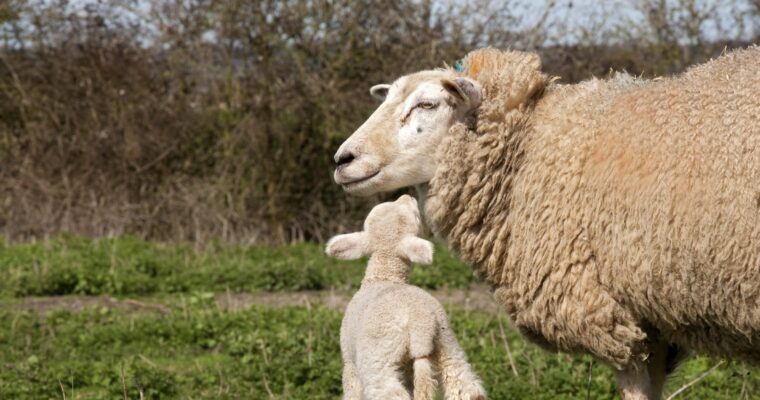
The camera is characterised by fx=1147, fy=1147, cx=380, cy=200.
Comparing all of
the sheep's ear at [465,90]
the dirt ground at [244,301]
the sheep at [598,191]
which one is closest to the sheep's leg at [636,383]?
the sheep at [598,191]

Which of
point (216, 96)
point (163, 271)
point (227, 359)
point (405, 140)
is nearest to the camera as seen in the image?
point (405, 140)

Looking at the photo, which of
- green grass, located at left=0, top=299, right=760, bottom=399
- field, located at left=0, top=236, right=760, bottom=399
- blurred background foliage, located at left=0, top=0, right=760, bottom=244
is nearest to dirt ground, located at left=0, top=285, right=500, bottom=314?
field, located at left=0, top=236, right=760, bottom=399

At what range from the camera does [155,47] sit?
1393cm

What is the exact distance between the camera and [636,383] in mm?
4426

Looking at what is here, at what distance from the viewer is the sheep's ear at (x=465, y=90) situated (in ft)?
14.9

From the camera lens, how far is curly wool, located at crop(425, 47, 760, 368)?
393 centimetres

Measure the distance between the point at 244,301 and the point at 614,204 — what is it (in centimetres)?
565

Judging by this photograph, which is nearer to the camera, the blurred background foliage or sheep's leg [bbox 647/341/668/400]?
sheep's leg [bbox 647/341/668/400]

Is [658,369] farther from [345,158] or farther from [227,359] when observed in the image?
[227,359]

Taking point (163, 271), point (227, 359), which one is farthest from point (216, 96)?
point (227, 359)

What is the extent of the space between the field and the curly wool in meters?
0.96

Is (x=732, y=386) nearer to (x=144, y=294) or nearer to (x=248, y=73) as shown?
(x=144, y=294)

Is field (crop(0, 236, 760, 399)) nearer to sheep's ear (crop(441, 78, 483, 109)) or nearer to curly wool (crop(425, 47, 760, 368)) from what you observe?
curly wool (crop(425, 47, 760, 368))

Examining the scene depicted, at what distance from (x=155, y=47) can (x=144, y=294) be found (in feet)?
16.7
